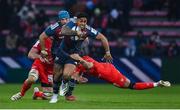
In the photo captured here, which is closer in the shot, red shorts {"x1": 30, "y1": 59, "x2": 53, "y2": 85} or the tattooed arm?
the tattooed arm

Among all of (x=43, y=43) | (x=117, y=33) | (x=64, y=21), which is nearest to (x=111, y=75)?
(x=64, y=21)

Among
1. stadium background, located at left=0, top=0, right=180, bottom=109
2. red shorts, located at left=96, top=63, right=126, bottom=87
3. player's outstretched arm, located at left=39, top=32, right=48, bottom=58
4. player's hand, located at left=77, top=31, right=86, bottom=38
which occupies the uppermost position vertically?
player's hand, located at left=77, top=31, right=86, bottom=38

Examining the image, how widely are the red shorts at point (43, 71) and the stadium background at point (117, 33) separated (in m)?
7.34

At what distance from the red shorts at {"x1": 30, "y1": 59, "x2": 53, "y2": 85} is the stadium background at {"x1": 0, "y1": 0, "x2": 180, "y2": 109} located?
7341 mm

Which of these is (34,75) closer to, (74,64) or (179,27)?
(74,64)

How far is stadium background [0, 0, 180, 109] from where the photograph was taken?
93.4ft

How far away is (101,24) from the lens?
31.5 metres

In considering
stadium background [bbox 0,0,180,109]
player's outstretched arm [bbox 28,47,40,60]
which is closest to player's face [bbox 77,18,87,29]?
player's outstretched arm [bbox 28,47,40,60]

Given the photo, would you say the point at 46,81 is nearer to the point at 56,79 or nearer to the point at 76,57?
the point at 56,79

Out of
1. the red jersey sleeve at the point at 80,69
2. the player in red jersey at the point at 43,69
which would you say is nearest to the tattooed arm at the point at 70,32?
the red jersey sleeve at the point at 80,69

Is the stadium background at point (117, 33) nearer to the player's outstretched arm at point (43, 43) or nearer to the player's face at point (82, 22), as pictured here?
the player's outstretched arm at point (43, 43)

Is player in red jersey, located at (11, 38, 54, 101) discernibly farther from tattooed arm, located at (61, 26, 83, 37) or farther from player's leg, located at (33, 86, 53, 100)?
tattooed arm, located at (61, 26, 83, 37)

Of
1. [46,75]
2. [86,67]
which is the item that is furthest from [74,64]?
[46,75]

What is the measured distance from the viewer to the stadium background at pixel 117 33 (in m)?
28.5
